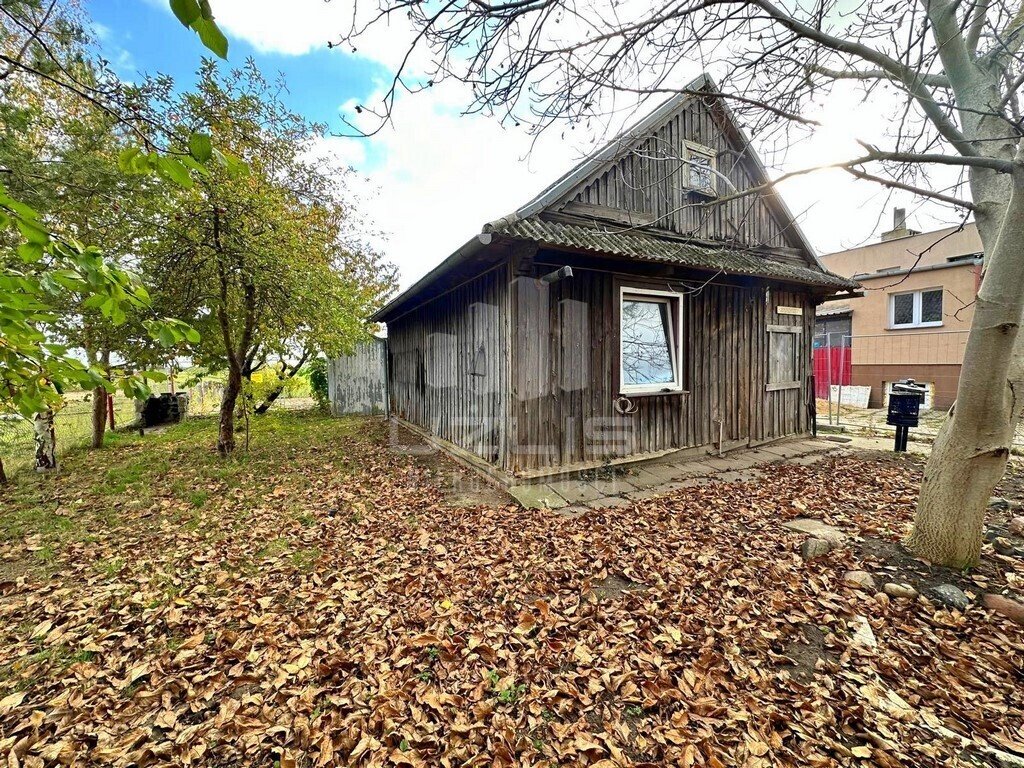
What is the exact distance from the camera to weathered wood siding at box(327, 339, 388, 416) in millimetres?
12852

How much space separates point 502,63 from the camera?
9.80 feet

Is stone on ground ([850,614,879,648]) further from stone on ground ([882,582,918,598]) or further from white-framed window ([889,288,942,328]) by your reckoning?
white-framed window ([889,288,942,328])

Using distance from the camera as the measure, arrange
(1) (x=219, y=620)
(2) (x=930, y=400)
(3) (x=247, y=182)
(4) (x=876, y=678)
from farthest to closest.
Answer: (2) (x=930, y=400) < (3) (x=247, y=182) < (1) (x=219, y=620) < (4) (x=876, y=678)

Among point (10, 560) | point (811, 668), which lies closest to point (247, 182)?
point (10, 560)

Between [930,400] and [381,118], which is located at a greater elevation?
[381,118]

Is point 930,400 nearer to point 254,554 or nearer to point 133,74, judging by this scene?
point 254,554

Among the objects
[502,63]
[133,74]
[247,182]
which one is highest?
[133,74]

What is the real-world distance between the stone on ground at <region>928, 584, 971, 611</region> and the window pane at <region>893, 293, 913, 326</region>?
14.2 m

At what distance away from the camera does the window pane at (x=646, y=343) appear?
574cm

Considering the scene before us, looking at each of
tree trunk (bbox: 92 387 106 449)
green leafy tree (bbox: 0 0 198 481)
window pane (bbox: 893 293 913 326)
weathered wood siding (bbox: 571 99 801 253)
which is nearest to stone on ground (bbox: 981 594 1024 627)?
weathered wood siding (bbox: 571 99 801 253)

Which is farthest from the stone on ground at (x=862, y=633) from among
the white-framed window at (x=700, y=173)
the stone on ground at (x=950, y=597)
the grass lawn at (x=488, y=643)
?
the white-framed window at (x=700, y=173)

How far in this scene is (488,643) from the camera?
2443 millimetres

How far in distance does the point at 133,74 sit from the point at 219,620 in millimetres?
5974

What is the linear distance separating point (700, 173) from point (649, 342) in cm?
330
